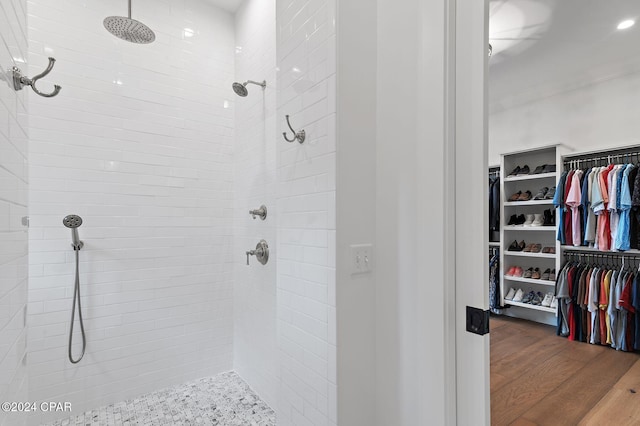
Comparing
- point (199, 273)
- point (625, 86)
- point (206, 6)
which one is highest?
point (206, 6)

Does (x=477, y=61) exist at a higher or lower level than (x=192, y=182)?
higher

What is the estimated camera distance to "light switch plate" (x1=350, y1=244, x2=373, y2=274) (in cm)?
130

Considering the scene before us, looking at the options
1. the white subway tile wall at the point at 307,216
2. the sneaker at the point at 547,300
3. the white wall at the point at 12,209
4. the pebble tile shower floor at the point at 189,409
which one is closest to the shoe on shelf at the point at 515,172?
the sneaker at the point at 547,300

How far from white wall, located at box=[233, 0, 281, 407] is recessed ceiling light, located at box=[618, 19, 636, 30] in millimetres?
1985

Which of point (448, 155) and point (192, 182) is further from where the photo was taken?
point (192, 182)

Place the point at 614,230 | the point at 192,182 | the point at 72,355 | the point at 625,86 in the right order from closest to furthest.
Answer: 1. the point at 625,86
2. the point at 614,230
3. the point at 72,355
4. the point at 192,182

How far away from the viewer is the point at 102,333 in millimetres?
2146

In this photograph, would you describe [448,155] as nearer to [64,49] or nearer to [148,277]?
[148,277]

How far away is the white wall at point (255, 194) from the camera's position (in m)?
2.14

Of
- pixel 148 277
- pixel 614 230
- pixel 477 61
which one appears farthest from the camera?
pixel 148 277

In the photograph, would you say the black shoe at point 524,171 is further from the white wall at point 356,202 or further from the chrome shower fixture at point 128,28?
the chrome shower fixture at point 128,28

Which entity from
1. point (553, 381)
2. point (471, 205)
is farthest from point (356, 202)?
point (553, 381)

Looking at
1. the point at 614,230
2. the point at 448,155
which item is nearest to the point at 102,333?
the point at 448,155

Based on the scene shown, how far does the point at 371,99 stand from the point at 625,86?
1.55 meters
